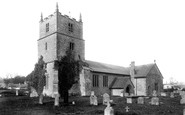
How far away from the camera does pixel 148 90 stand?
40562 millimetres

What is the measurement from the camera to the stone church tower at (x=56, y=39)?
31516 mm

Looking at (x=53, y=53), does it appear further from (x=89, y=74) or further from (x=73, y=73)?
(x=73, y=73)

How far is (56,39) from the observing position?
31.4m

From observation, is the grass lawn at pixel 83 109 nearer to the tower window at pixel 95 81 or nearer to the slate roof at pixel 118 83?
the slate roof at pixel 118 83

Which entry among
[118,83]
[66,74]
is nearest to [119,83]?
[118,83]

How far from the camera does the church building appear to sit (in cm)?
3178

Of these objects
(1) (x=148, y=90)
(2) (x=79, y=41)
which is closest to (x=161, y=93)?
(1) (x=148, y=90)

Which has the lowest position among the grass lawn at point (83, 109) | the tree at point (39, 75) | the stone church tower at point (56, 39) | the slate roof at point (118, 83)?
the grass lawn at point (83, 109)

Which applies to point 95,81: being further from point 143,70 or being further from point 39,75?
point 39,75

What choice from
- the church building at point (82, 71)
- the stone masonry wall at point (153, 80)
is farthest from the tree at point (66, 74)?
the stone masonry wall at point (153, 80)

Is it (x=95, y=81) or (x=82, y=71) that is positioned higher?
(x=82, y=71)

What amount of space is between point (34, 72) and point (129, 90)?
→ 20.2 meters

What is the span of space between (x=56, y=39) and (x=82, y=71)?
7.21 m

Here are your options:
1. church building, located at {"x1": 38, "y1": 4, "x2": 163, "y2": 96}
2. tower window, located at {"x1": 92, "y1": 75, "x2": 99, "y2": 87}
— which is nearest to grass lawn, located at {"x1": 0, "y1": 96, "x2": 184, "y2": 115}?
church building, located at {"x1": 38, "y1": 4, "x2": 163, "y2": 96}
